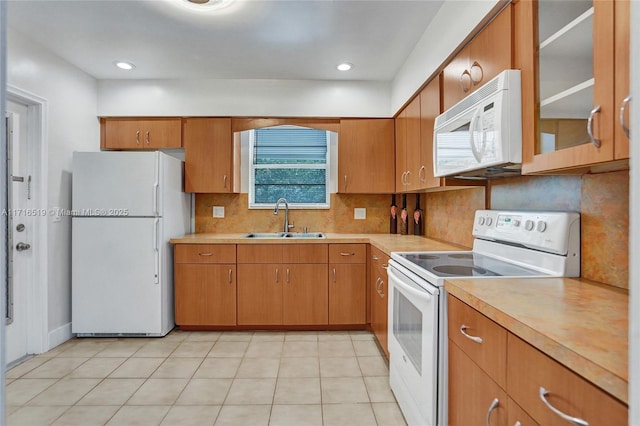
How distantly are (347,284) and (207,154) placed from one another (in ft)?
6.19

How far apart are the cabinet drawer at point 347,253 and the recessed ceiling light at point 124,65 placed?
2433 mm

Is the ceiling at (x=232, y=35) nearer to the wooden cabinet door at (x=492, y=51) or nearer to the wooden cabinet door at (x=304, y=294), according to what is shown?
the wooden cabinet door at (x=492, y=51)

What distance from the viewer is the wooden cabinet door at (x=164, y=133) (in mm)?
3348

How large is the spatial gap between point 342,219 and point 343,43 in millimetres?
1739

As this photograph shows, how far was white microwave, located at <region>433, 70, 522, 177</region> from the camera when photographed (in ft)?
4.59

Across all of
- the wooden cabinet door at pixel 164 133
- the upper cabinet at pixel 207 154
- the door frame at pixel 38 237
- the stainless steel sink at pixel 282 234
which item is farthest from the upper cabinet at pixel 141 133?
the stainless steel sink at pixel 282 234

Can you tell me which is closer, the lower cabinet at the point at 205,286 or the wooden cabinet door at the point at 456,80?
the wooden cabinet door at the point at 456,80

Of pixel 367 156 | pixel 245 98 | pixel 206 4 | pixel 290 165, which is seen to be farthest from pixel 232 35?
pixel 367 156

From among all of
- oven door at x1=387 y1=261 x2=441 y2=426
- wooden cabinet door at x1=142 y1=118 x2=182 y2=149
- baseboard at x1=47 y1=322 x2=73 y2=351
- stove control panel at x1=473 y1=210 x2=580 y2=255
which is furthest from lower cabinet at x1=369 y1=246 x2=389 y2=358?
baseboard at x1=47 y1=322 x2=73 y2=351

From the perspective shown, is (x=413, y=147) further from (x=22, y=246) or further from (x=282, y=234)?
(x=22, y=246)

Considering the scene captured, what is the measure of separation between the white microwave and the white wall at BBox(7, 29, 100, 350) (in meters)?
3.07

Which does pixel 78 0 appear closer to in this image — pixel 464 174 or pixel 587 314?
pixel 464 174

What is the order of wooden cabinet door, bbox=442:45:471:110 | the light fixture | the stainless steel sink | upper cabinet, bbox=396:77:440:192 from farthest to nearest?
1. the stainless steel sink
2. upper cabinet, bbox=396:77:440:192
3. the light fixture
4. wooden cabinet door, bbox=442:45:471:110

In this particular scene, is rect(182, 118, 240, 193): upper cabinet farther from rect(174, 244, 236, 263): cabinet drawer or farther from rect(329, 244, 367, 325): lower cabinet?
rect(329, 244, 367, 325): lower cabinet
